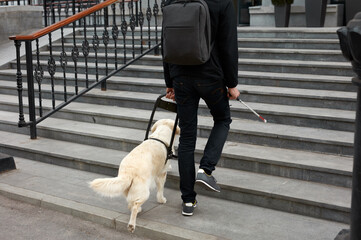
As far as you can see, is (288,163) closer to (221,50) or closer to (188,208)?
(188,208)

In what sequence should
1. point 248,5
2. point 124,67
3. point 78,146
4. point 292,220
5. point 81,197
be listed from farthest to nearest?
1. point 248,5
2. point 124,67
3. point 78,146
4. point 81,197
5. point 292,220

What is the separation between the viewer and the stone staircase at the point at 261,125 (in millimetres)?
4664

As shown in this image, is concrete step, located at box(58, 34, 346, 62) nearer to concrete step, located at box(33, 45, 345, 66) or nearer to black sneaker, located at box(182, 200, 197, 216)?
concrete step, located at box(33, 45, 345, 66)

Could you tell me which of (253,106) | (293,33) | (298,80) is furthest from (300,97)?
(293,33)

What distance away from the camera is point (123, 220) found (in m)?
4.37

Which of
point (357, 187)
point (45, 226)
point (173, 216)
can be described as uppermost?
point (357, 187)

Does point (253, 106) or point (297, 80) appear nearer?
point (253, 106)

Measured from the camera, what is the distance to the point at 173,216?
14.4ft

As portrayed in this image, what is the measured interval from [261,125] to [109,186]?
8.42ft

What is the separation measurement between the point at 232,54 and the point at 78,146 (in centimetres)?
308

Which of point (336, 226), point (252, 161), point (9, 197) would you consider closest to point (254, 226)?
point (336, 226)

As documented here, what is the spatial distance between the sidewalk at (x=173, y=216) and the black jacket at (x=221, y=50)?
123cm

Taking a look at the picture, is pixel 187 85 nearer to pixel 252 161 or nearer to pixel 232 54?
pixel 232 54

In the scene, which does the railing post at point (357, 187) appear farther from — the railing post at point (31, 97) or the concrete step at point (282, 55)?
the railing post at point (31, 97)
